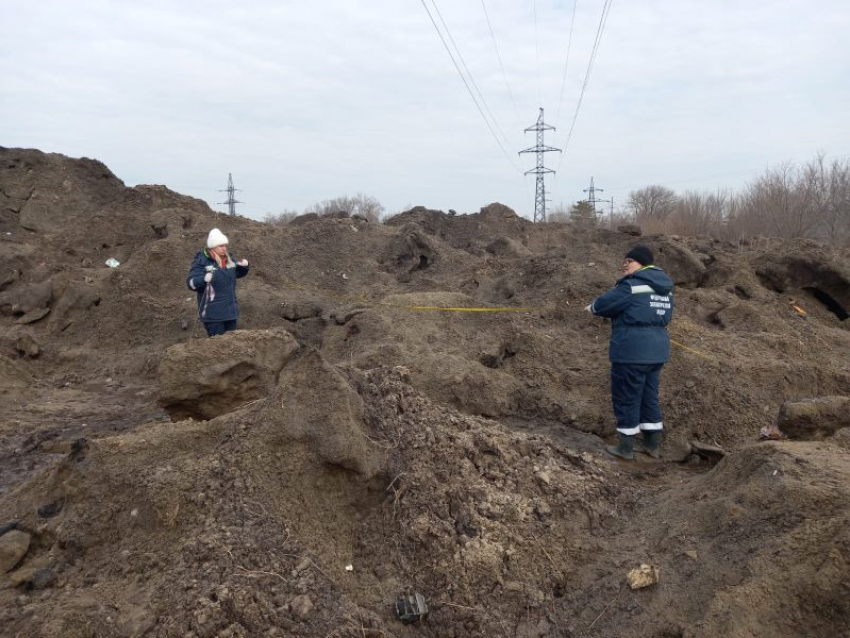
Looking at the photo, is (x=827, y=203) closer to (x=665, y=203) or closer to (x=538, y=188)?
(x=665, y=203)

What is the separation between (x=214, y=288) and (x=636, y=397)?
4541 millimetres

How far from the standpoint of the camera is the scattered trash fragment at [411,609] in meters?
3.27

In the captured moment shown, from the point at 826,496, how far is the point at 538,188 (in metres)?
38.7

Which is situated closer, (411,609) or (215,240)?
(411,609)

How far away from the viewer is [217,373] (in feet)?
18.6

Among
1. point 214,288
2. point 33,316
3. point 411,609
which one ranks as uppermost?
point 214,288

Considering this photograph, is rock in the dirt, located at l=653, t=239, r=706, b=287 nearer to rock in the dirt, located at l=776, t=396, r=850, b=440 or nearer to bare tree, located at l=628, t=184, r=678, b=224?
rock in the dirt, located at l=776, t=396, r=850, b=440

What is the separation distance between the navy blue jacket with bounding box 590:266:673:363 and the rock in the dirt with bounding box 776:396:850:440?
1.07 m

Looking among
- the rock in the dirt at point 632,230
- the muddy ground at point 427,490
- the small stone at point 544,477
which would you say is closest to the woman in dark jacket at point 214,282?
the muddy ground at point 427,490

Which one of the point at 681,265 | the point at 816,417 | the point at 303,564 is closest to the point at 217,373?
the point at 303,564

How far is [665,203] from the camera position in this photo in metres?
37.2

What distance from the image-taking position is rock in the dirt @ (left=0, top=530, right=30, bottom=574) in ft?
11.1

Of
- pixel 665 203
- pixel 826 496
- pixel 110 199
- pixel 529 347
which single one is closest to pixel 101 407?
pixel 529 347

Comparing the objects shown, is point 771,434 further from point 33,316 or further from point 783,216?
point 783,216
